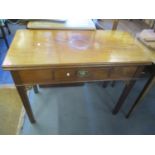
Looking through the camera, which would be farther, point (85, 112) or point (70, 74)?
point (85, 112)

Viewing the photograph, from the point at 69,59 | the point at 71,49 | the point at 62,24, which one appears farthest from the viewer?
the point at 62,24

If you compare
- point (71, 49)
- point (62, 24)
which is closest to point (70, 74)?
point (71, 49)

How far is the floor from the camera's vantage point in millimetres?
1307

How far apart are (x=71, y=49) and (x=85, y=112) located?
0.76 m

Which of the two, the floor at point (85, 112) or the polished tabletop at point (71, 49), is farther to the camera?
the floor at point (85, 112)

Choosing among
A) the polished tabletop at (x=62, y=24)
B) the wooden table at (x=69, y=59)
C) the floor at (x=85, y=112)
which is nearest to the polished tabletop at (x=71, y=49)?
the wooden table at (x=69, y=59)

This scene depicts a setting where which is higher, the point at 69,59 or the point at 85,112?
the point at 69,59

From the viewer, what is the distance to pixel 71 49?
933 mm

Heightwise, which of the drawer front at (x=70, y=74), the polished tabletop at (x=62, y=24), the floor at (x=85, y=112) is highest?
the polished tabletop at (x=62, y=24)

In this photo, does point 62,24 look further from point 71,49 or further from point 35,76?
point 35,76

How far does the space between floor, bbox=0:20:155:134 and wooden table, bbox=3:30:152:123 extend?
13.5 inches

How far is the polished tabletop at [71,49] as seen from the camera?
81 centimetres

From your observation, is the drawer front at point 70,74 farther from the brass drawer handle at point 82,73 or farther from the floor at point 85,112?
the floor at point 85,112
